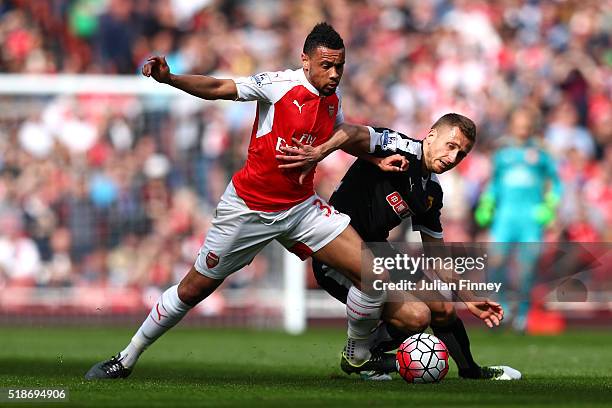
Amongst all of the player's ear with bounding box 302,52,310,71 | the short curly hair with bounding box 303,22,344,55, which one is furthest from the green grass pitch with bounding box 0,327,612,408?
the short curly hair with bounding box 303,22,344,55

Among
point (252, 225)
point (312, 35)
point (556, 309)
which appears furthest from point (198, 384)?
point (556, 309)

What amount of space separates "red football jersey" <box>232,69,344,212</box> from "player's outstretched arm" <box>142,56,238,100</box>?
9 centimetres

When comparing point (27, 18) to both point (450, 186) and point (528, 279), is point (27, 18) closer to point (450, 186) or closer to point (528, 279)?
point (450, 186)

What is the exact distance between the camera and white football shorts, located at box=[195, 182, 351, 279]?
8.67 metres

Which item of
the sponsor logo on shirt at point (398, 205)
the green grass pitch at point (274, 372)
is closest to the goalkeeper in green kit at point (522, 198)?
the green grass pitch at point (274, 372)

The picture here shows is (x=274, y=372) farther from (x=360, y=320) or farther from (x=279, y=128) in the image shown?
(x=279, y=128)

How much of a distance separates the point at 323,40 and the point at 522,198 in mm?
8256

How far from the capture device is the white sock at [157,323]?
8.82 metres

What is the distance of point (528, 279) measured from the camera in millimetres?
16141

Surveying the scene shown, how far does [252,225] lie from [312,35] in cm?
137

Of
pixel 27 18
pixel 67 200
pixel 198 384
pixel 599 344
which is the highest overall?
pixel 27 18

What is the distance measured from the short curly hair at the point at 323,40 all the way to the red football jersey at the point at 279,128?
8.8 inches

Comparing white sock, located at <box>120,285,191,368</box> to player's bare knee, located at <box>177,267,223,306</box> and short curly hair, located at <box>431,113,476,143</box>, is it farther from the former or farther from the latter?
short curly hair, located at <box>431,113,476,143</box>

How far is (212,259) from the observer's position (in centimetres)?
869
